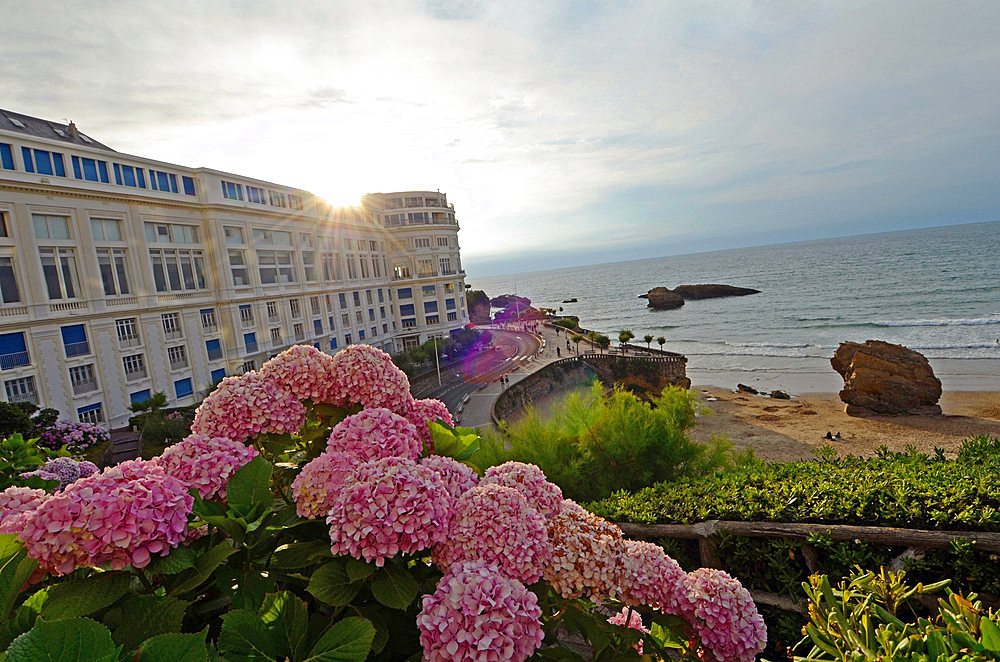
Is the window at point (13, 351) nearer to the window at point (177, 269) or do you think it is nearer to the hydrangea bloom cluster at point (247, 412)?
the window at point (177, 269)

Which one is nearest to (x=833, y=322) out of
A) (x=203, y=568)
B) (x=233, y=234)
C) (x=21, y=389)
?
(x=233, y=234)

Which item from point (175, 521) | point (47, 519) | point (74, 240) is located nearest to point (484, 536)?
point (175, 521)

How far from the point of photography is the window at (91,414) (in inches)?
939

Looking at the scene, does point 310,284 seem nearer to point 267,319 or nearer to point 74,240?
point 267,319

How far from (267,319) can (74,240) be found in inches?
500

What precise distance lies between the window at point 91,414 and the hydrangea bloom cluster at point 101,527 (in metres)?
29.6

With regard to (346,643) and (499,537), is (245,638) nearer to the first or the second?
(346,643)

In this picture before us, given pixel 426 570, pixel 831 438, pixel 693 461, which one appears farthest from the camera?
pixel 831 438

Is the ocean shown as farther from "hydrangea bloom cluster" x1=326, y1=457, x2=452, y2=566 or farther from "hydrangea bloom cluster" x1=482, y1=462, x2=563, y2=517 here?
"hydrangea bloom cluster" x1=326, y1=457, x2=452, y2=566

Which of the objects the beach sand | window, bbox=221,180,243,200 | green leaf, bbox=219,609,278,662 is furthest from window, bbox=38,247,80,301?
the beach sand

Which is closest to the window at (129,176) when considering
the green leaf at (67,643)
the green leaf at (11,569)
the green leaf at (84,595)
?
the green leaf at (11,569)

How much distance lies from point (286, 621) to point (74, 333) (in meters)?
30.7

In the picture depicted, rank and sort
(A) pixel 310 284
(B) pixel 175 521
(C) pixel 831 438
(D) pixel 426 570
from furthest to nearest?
(A) pixel 310 284
(C) pixel 831 438
(D) pixel 426 570
(B) pixel 175 521

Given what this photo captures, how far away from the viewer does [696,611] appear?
227 cm
